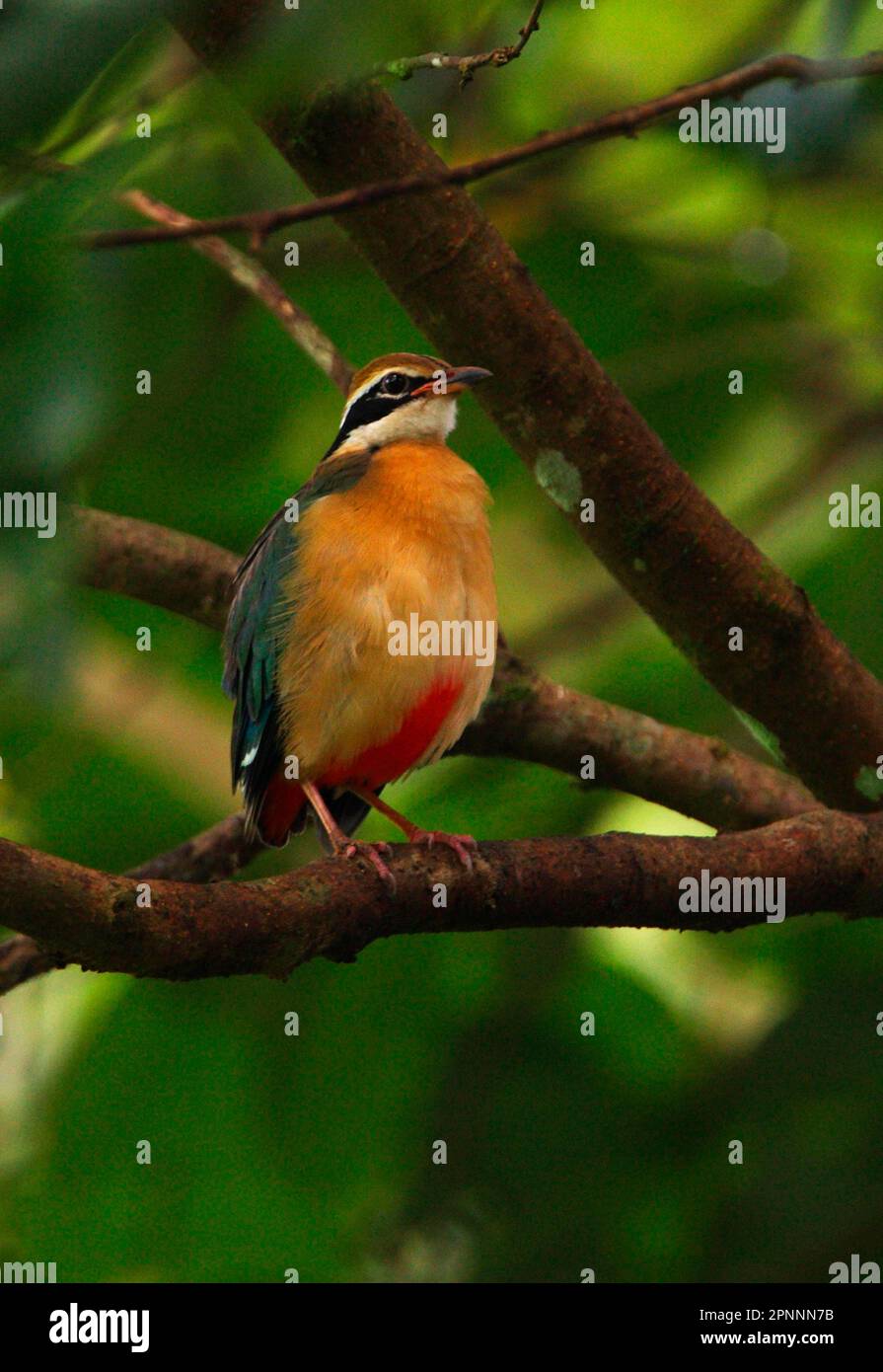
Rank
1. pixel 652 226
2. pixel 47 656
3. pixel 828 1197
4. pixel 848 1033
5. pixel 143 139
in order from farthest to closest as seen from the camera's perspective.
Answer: pixel 652 226 → pixel 848 1033 → pixel 828 1197 → pixel 143 139 → pixel 47 656

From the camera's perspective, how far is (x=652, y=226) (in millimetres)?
6535

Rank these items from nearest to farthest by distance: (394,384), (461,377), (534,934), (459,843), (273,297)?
(459,843), (461,377), (273,297), (394,384), (534,934)

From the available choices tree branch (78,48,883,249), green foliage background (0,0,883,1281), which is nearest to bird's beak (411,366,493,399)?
green foliage background (0,0,883,1281)

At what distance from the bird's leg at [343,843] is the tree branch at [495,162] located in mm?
1890

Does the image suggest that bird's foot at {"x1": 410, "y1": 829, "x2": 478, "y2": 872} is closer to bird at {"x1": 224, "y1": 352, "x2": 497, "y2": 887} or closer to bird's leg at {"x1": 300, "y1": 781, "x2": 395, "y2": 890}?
bird's leg at {"x1": 300, "y1": 781, "x2": 395, "y2": 890}

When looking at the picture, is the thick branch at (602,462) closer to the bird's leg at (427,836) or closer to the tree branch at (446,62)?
the bird's leg at (427,836)

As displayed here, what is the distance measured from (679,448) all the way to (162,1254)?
3865 mm

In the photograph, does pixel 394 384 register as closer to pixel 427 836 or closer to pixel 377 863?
pixel 427 836

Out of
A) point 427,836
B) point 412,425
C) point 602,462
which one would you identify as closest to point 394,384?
point 412,425

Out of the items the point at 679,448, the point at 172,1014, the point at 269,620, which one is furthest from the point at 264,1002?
the point at 679,448

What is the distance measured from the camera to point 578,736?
535cm

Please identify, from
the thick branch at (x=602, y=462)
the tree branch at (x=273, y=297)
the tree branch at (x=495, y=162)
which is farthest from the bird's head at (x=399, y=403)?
the tree branch at (x=495, y=162)

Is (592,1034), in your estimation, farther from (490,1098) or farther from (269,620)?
(269,620)

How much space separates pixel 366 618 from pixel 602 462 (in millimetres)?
954
